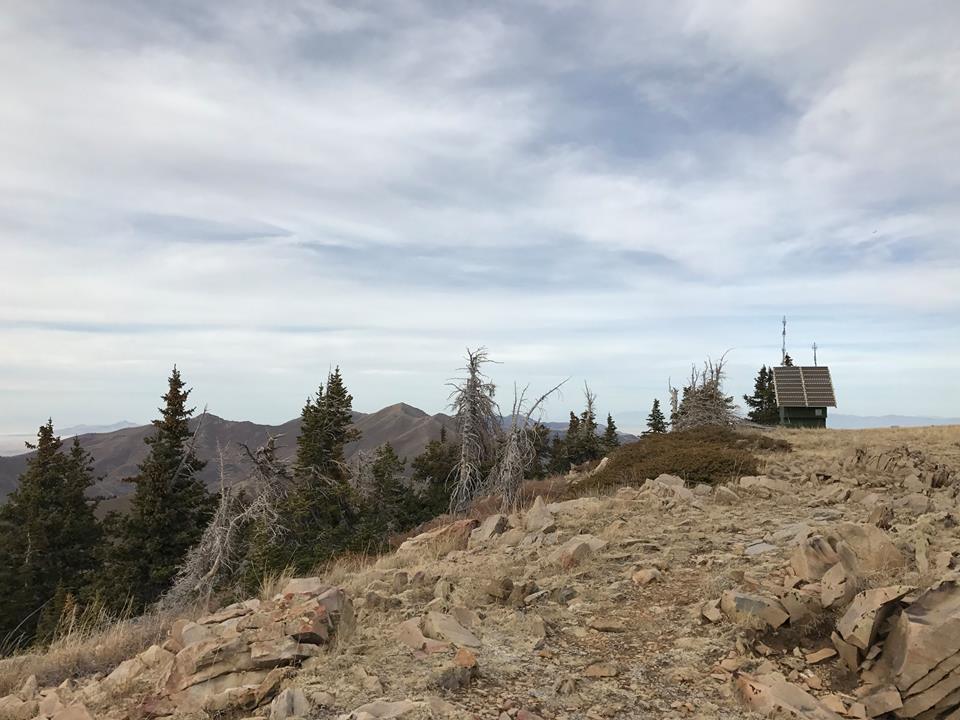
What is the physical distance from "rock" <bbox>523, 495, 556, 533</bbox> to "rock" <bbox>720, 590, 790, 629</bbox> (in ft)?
16.4

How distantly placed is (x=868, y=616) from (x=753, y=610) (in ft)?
3.72

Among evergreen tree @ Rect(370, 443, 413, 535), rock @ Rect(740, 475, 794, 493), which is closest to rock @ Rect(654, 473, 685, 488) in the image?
rock @ Rect(740, 475, 794, 493)

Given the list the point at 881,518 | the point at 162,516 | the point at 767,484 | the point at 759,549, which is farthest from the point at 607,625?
the point at 162,516

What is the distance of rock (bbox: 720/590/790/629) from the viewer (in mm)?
6027

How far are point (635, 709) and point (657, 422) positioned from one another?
225ft

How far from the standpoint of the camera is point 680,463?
1686 cm

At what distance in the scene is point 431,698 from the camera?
197 inches

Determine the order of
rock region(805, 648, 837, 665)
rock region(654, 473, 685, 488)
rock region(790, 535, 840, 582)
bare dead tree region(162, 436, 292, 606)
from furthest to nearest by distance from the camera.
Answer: bare dead tree region(162, 436, 292, 606), rock region(654, 473, 685, 488), rock region(790, 535, 840, 582), rock region(805, 648, 837, 665)

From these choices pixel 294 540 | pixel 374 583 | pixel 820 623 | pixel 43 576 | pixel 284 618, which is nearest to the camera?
pixel 820 623

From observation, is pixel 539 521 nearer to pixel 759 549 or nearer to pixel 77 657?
pixel 759 549

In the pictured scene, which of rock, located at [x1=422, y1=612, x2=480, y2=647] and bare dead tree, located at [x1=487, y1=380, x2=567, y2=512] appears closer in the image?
rock, located at [x1=422, y1=612, x2=480, y2=647]

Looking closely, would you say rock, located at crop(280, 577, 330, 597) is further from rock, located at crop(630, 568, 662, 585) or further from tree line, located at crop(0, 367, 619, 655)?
tree line, located at crop(0, 367, 619, 655)

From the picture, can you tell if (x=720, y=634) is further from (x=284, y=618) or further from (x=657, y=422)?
(x=657, y=422)

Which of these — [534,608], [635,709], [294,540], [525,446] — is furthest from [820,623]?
[294,540]
